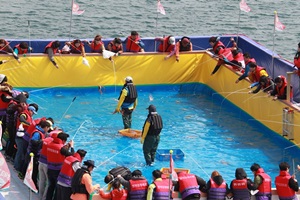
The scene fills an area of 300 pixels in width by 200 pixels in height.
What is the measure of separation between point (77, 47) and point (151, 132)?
23.6ft

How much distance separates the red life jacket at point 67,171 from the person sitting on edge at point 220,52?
Result: 33.8 ft

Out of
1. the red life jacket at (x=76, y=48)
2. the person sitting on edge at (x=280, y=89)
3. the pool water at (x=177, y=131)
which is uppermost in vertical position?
the red life jacket at (x=76, y=48)

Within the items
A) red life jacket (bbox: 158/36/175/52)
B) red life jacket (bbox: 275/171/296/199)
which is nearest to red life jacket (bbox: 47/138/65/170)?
red life jacket (bbox: 275/171/296/199)

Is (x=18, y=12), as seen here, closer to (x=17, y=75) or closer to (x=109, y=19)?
(x=109, y=19)

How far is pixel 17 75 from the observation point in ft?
96.8

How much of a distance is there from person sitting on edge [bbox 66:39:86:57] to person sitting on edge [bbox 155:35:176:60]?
259cm

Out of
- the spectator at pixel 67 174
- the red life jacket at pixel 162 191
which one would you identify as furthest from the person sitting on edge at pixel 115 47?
the red life jacket at pixel 162 191

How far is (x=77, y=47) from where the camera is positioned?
30.0 metres

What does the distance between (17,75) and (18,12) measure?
12.9m

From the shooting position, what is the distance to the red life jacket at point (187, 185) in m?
19.8

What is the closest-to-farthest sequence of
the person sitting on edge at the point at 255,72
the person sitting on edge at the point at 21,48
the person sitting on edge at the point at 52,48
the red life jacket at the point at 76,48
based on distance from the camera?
the person sitting on edge at the point at 255,72, the person sitting on edge at the point at 21,48, the person sitting on edge at the point at 52,48, the red life jacket at the point at 76,48

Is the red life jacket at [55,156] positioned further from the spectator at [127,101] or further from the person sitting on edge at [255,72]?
the person sitting on edge at [255,72]

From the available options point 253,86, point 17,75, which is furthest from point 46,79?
point 253,86

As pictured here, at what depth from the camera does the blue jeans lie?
22688mm
